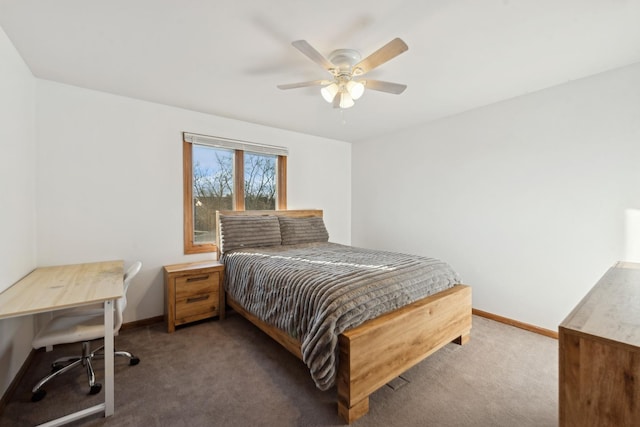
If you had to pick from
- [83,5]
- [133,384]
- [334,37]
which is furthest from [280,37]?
[133,384]

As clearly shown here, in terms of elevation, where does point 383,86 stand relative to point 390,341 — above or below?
above

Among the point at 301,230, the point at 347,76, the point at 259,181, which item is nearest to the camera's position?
the point at 347,76

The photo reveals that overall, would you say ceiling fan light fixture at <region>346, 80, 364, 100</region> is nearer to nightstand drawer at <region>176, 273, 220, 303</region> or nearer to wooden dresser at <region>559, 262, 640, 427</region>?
wooden dresser at <region>559, 262, 640, 427</region>

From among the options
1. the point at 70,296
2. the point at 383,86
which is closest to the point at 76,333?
the point at 70,296

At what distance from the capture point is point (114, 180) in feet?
8.84

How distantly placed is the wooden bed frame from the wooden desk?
1.06m

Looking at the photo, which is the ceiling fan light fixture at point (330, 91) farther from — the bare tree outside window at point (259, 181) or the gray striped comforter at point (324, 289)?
the bare tree outside window at point (259, 181)

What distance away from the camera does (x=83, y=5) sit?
1.50m

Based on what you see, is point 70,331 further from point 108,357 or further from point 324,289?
point 324,289

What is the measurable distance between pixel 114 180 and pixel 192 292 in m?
1.36

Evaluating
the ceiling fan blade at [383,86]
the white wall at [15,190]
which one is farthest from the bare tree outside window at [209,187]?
the ceiling fan blade at [383,86]

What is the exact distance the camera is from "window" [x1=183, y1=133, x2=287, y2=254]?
319 centimetres

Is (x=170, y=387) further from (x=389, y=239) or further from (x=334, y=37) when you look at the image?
(x=389, y=239)

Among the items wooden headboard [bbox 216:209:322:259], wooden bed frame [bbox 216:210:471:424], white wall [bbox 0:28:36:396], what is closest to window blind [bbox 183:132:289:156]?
wooden headboard [bbox 216:209:322:259]
